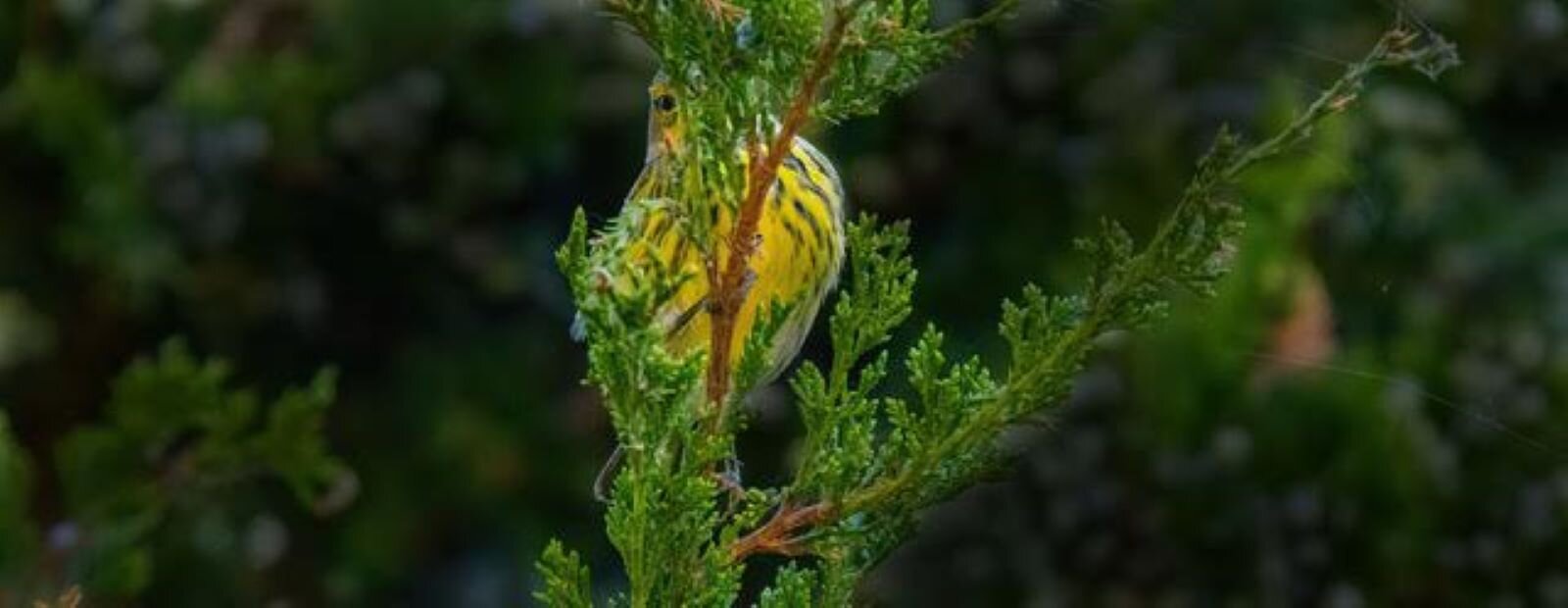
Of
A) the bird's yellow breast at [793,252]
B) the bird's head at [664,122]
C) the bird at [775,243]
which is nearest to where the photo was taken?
the bird's head at [664,122]

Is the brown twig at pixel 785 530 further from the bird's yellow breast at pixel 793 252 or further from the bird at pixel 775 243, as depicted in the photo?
the bird's yellow breast at pixel 793 252

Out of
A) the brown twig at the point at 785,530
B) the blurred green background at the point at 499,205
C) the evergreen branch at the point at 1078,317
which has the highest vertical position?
the blurred green background at the point at 499,205

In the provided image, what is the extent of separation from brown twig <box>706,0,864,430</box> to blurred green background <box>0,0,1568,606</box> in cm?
230

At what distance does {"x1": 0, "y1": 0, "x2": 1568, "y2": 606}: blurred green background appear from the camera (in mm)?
4559

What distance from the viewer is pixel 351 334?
5.26m

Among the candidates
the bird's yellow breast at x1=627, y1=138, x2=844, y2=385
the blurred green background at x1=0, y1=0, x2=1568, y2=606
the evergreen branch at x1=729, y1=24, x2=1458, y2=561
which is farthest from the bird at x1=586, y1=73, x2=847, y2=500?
the blurred green background at x1=0, y1=0, x2=1568, y2=606

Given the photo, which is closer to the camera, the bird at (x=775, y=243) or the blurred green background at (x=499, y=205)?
the bird at (x=775, y=243)

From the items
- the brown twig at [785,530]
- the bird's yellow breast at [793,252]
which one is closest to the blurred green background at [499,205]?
the bird's yellow breast at [793,252]

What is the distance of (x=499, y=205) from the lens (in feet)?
16.9

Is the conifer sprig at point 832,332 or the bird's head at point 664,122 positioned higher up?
the bird's head at point 664,122

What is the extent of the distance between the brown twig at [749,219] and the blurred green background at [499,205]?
2.30m

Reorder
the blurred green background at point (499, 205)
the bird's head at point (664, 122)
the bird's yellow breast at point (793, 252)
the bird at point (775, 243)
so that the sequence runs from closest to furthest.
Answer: the bird's head at point (664, 122) < the bird at point (775, 243) < the bird's yellow breast at point (793, 252) < the blurred green background at point (499, 205)

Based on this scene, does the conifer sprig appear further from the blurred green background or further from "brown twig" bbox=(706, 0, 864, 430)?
the blurred green background

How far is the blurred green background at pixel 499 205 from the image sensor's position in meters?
4.56
